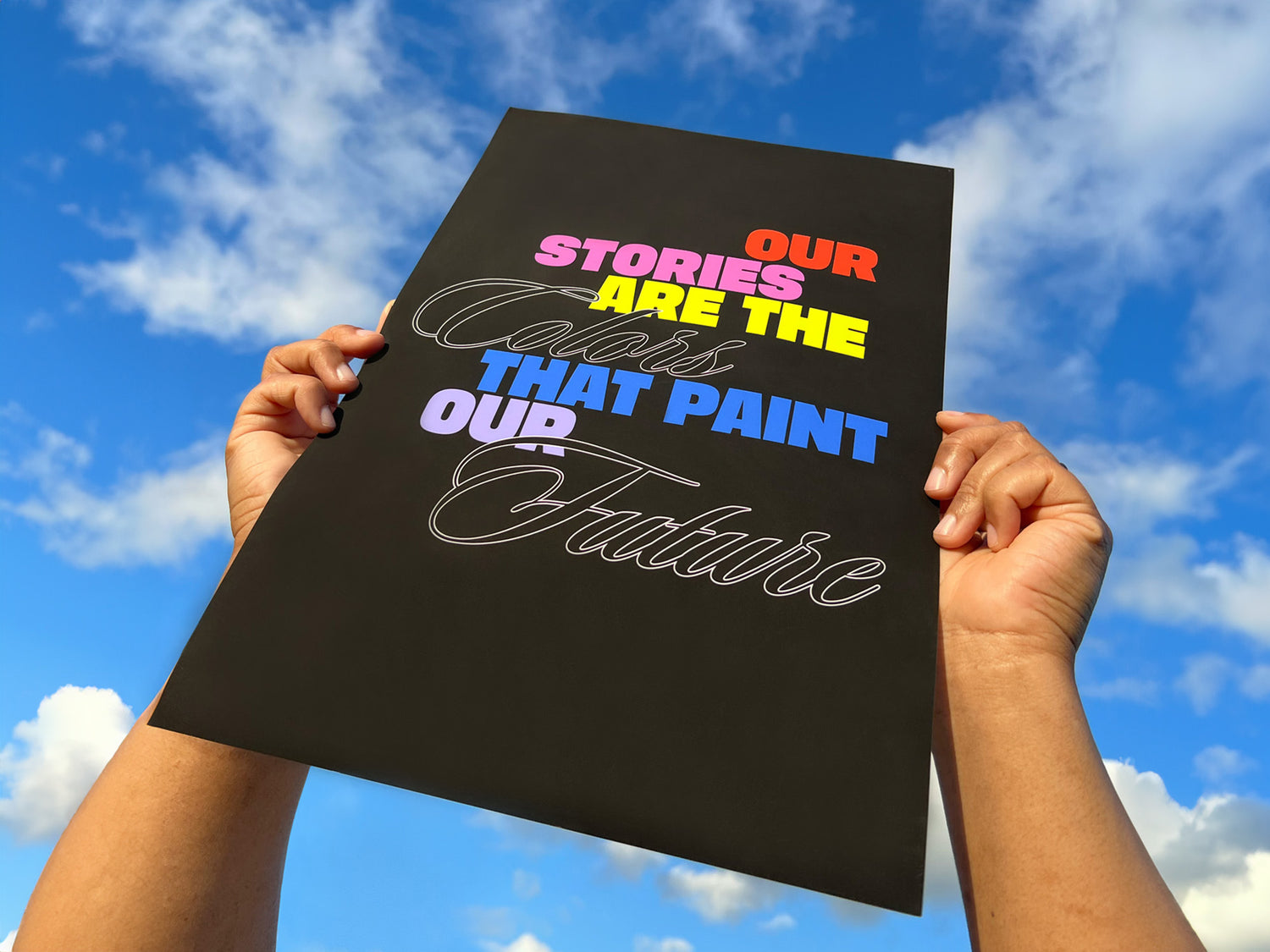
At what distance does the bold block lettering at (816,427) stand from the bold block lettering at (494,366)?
0.56 meters

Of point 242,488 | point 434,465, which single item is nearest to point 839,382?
point 434,465

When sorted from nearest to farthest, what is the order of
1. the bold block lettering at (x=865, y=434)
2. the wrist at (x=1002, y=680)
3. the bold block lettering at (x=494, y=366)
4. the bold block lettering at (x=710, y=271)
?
the wrist at (x=1002, y=680), the bold block lettering at (x=865, y=434), the bold block lettering at (x=494, y=366), the bold block lettering at (x=710, y=271)

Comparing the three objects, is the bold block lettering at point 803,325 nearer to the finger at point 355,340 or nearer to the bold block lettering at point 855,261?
the bold block lettering at point 855,261

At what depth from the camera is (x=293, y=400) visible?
5.55 feet

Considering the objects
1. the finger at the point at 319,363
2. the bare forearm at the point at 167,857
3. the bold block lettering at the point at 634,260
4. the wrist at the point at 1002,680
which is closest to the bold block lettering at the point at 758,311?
the bold block lettering at the point at 634,260

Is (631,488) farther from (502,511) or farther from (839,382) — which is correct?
(839,382)

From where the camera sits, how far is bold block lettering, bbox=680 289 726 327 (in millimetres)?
1595

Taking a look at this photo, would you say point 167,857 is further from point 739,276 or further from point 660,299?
point 739,276

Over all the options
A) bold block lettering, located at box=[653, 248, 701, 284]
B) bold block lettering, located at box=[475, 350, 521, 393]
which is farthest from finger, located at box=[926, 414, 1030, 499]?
bold block lettering, located at box=[475, 350, 521, 393]

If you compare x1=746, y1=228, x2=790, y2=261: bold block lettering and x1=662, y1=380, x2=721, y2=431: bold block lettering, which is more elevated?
x1=746, y1=228, x2=790, y2=261: bold block lettering

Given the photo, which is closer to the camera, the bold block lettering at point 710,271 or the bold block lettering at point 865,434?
the bold block lettering at point 865,434

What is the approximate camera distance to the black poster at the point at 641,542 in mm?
1146

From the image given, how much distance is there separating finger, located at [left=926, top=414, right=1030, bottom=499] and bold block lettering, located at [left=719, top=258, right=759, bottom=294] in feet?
1.64

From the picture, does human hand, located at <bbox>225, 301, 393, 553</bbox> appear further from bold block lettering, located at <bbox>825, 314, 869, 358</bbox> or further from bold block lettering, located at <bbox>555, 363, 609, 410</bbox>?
bold block lettering, located at <bbox>825, 314, 869, 358</bbox>
